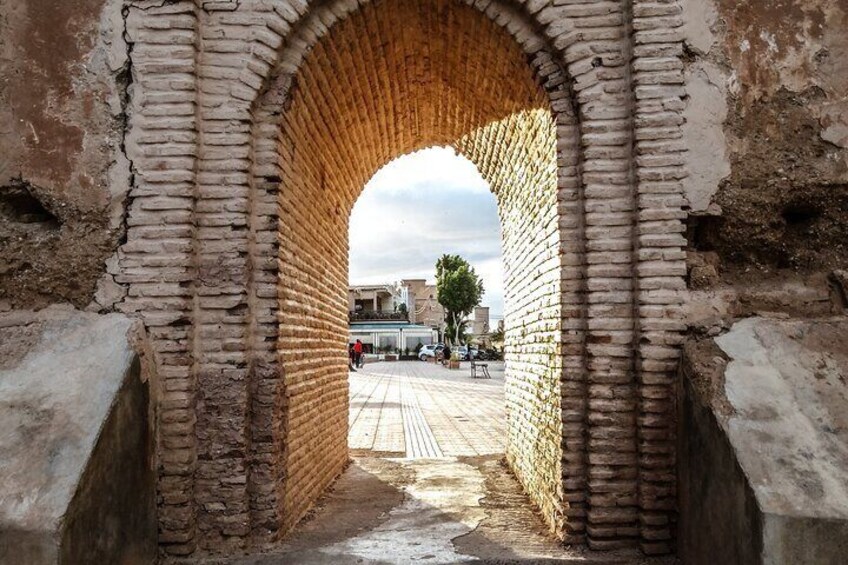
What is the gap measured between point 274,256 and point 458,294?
4085 cm

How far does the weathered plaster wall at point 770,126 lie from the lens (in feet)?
12.5

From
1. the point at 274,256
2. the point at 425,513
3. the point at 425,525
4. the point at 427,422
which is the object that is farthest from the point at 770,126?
the point at 427,422

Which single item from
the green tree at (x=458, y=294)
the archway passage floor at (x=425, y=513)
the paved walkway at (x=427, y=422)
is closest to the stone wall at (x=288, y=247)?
the archway passage floor at (x=425, y=513)

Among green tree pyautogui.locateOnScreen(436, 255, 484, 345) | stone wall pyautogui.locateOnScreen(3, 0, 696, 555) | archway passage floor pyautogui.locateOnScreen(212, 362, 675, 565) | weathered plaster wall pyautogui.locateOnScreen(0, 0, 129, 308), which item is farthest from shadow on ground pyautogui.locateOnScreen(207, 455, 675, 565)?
green tree pyautogui.locateOnScreen(436, 255, 484, 345)

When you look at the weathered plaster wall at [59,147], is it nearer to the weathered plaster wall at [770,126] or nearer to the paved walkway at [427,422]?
the weathered plaster wall at [770,126]

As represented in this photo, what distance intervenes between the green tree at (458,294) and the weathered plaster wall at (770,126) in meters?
40.0

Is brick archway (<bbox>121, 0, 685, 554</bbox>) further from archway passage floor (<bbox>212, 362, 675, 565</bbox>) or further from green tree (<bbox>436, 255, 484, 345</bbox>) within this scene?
green tree (<bbox>436, 255, 484, 345</bbox>)

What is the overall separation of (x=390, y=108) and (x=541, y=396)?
3125mm

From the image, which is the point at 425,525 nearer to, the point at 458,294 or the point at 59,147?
the point at 59,147

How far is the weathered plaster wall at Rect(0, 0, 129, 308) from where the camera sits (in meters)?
3.77

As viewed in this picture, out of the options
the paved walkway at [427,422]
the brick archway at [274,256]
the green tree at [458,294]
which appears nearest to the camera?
the brick archway at [274,256]

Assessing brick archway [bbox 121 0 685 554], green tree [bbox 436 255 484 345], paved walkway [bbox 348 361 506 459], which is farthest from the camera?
green tree [bbox 436 255 484 345]

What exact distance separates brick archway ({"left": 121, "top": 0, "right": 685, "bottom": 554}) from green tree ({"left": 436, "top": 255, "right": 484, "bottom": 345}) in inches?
1570

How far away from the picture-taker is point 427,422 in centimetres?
1080
